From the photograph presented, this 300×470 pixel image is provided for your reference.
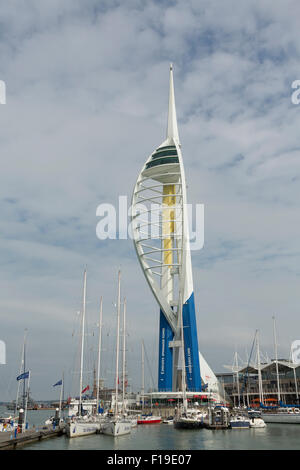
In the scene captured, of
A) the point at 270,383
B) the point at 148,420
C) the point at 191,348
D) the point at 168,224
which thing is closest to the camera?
the point at 148,420

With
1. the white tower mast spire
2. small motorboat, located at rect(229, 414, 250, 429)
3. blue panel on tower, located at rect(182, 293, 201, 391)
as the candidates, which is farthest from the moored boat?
the white tower mast spire

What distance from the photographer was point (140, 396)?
6731 centimetres

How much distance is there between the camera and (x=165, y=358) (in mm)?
66312

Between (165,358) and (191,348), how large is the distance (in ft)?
13.5

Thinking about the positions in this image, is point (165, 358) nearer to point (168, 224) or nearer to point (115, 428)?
point (168, 224)

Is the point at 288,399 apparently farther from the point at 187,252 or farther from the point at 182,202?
the point at 182,202

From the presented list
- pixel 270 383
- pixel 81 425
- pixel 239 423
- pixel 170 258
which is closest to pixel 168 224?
pixel 170 258

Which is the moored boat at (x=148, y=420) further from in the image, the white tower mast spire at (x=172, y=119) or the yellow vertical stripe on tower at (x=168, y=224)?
the white tower mast spire at (x=172, y=119)

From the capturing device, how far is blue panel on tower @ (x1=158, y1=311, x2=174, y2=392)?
65.3 meters

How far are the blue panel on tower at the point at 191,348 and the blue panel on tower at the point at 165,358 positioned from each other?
7.97 ft

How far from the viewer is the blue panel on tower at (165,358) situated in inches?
2571

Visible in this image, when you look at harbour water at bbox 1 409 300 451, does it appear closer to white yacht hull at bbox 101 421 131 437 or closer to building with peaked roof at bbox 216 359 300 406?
white yacht hull at bbox 101 421 131 437

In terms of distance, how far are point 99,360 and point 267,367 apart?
54293mm
